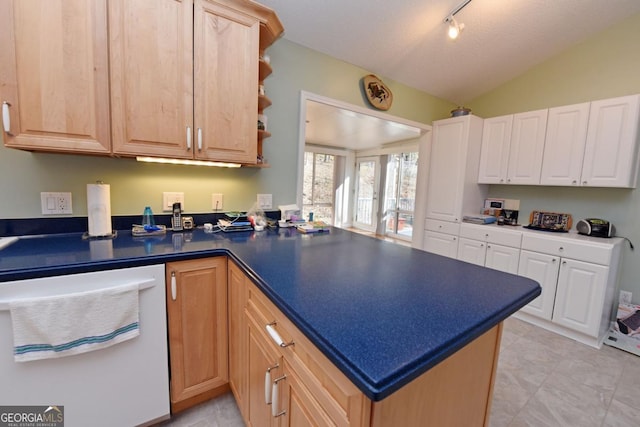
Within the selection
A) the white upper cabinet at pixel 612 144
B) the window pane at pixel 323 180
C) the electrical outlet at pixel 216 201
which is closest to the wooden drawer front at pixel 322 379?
the electrical outlet at pixel 216 201

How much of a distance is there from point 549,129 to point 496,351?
257cm

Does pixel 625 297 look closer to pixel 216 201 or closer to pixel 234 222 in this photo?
pixel 234 222

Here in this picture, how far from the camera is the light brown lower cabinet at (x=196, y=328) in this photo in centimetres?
124

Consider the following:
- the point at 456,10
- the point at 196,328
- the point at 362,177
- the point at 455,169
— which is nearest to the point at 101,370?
the point at 196,328

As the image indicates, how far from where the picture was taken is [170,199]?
1719mm

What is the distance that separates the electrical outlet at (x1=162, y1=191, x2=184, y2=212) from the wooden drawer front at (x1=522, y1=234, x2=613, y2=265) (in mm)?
2984

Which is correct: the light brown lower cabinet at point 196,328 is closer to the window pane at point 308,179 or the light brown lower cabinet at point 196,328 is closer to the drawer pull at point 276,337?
the drawer pull at point 276,337

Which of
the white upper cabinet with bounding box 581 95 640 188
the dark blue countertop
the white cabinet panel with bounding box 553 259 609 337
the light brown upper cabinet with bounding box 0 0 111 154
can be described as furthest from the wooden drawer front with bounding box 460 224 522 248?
the light brown upper cabinet with bounding box 0 0 111 154

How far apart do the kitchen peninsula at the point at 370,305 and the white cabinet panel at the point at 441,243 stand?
1.95 m

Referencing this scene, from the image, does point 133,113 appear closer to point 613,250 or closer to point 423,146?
point 423,146

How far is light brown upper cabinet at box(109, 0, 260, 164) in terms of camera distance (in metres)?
1.28

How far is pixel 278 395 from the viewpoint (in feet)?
2.71

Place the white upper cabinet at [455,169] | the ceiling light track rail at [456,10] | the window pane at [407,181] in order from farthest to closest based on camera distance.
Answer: the window pane at [407,181]
the white upper cabinet at [455,169]
the ceiling light track rail at [456,10]

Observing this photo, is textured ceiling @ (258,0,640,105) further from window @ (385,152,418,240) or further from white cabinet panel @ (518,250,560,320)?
window @ (385,152,418,240)
